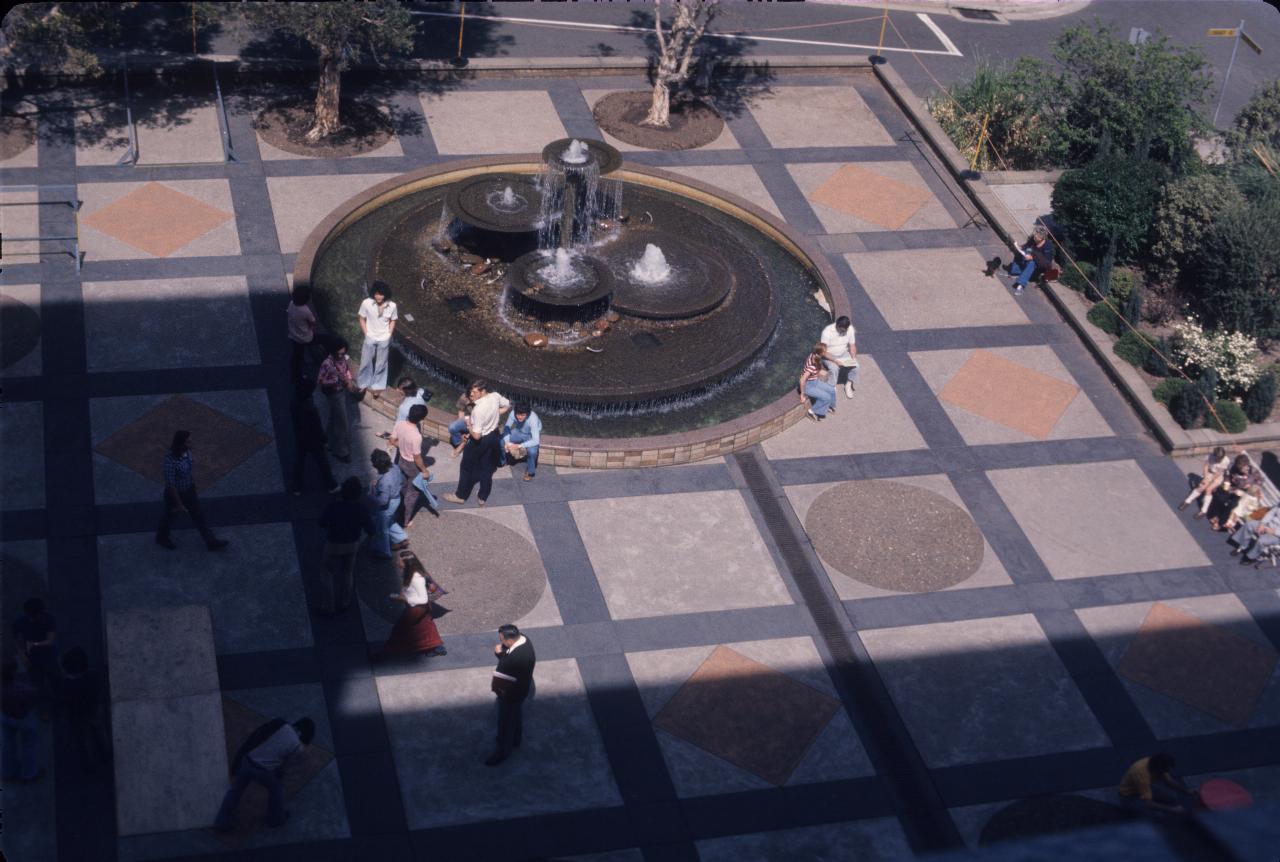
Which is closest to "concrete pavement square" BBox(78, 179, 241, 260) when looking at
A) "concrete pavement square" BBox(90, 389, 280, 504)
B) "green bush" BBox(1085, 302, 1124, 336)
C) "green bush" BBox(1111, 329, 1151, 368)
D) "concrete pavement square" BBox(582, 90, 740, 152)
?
"concrete pavement square" BBox(90, 389, 280, 504)

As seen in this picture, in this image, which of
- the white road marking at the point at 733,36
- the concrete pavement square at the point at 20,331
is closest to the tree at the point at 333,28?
the concrete pavement square at the point at 20,331

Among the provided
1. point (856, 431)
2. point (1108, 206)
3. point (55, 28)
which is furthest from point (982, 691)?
point (55, 28)

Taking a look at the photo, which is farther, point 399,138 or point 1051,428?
point 399,138

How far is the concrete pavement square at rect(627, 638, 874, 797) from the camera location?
1408 centimetres

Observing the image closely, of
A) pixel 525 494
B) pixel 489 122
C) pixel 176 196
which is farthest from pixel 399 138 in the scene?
pixel 525 494

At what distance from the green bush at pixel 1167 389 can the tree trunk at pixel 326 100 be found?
550 inches

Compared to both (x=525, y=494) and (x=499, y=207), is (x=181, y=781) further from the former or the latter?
(x=499, y=207)

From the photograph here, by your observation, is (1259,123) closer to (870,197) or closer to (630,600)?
(870,197)

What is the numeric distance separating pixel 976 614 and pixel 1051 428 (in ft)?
14.2

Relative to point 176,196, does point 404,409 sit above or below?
above

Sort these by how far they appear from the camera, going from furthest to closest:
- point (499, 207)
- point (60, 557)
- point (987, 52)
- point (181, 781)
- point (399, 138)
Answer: point (987, 52), point (399, 138), point (499, 207), point (60, 557), point (181, 781)

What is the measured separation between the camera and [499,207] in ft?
69.3

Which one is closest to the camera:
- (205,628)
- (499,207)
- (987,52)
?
(205,628)

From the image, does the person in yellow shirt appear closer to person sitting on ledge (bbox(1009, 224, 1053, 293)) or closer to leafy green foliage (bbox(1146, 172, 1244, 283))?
person sitting on ledge (bbox(1009, 224, 1053, 293))
